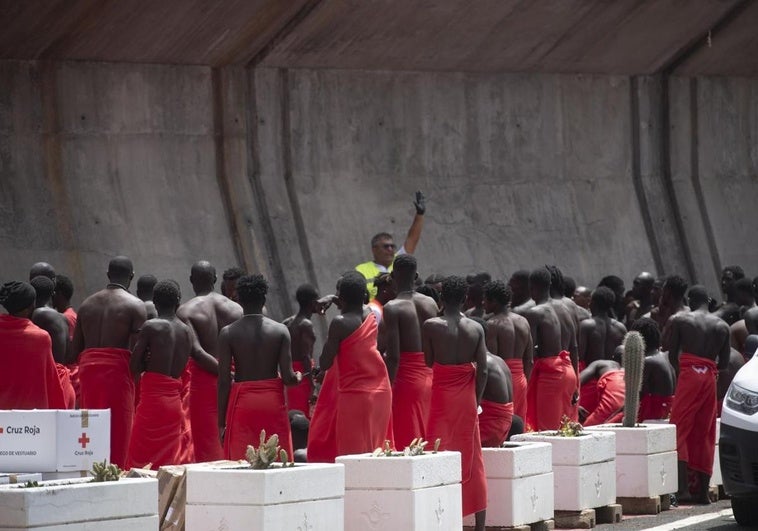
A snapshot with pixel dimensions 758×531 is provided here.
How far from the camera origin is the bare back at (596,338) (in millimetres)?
16312

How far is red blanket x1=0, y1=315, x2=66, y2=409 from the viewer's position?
38.1ft

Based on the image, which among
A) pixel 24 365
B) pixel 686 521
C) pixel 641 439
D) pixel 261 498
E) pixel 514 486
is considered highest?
pixel 24 365

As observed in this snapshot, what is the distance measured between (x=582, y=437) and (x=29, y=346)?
157 inches

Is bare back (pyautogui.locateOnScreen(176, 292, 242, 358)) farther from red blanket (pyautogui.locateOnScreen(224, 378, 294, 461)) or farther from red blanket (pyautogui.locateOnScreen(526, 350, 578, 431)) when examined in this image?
red blanket (pyautogui.locateOnScreen(526, 350, 578, 431))

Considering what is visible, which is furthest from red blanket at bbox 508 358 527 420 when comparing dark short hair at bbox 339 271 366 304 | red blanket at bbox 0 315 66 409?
red blanket at bbox 0 315 66 409

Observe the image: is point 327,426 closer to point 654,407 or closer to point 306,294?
point 306,294

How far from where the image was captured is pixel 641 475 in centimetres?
1343

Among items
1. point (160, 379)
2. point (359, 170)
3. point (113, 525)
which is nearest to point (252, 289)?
point (160, 379)

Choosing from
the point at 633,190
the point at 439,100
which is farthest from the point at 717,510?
the point at 633,190

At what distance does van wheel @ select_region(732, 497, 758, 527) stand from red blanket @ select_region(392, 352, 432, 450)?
2.25m

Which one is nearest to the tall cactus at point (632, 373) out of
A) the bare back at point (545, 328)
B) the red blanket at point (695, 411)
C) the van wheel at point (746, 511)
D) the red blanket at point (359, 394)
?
the red blanket at point (695, 411)

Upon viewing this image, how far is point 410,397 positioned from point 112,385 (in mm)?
2171

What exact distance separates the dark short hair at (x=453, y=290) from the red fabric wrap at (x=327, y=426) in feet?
2.89

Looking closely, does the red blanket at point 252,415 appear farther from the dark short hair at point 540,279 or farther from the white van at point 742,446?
the dark short hair at point 540,279
